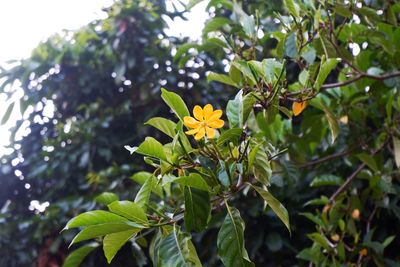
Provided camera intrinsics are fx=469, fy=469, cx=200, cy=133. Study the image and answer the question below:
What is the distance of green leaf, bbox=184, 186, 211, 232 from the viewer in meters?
0.70

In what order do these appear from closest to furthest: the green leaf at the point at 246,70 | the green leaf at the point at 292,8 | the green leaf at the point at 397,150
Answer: the green leaf at the point at 246,70 < the green leaf at the point at 292,8 < the green leaf at the point at 397,150

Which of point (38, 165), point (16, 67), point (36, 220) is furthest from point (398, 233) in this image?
point (16, 67)

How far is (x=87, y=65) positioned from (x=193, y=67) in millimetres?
549

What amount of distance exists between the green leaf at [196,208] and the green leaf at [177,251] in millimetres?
19

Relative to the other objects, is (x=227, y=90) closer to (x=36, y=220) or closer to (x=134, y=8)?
(x=134, y=8)

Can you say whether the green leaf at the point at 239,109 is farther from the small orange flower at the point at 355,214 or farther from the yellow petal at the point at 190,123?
the small orange flower at the point at 355,214

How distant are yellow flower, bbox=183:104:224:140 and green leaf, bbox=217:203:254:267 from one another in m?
0.13

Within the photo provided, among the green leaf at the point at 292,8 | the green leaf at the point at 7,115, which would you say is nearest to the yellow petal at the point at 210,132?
the green leaf at the point at 292,8

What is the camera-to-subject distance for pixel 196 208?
0.71 m

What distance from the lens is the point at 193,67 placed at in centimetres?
227

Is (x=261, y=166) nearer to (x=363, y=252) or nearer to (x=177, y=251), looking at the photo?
(x=177, y=251)

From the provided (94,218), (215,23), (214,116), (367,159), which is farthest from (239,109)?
(367,159)

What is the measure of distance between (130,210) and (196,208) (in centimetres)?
10

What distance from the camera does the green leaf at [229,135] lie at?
726 millimetres
